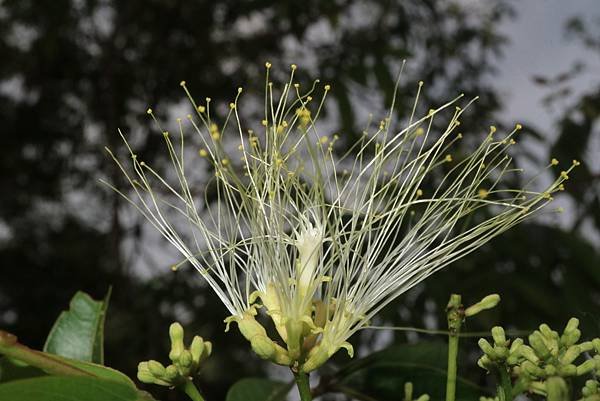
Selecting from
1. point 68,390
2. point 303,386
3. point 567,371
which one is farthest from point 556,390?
point 68,390

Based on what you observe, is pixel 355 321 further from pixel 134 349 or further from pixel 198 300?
pixel 134 349

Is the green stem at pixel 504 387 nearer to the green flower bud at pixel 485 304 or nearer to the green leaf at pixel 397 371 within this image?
the green flower bud at pixel 485 304

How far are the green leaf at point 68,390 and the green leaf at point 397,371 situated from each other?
36.7 inches

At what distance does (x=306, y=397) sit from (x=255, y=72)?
4145 millimetres

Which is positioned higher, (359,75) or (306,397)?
(359,75)

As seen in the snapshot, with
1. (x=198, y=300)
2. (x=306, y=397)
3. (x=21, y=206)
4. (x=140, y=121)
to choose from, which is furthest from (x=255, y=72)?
(x=306, y=397)

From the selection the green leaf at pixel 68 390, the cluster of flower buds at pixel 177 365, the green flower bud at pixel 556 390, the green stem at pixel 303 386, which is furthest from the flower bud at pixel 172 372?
the green flower bud at pixel 556 390

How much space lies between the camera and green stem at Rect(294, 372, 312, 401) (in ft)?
4.39

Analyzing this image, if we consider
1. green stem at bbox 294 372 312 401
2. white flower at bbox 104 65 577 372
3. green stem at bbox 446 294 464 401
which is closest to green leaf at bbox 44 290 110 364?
white flower at bbox 104 65 577 372

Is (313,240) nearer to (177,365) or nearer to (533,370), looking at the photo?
(177,365)

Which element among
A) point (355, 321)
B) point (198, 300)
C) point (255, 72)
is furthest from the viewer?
point (255, 72)

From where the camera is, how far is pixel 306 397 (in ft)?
4.38

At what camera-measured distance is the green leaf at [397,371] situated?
1958 mm

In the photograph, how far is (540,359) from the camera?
1281 mm
